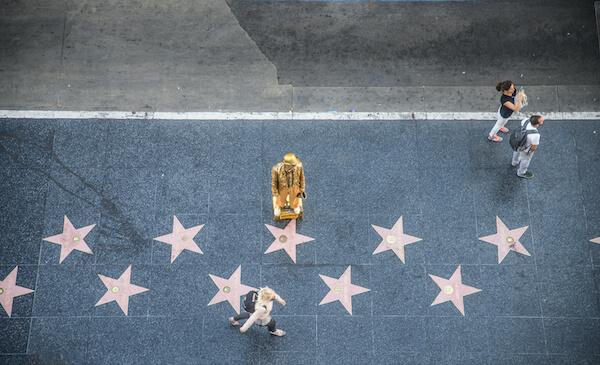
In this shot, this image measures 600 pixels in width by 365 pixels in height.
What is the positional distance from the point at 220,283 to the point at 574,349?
6.08 m

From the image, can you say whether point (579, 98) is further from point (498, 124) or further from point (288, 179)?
point (288, 179)

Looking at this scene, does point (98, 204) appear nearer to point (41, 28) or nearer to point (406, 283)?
point (41, 28)

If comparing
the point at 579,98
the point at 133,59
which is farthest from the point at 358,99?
the point at 133,59

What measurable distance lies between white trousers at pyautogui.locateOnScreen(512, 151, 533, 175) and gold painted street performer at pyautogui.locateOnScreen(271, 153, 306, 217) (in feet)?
13.3

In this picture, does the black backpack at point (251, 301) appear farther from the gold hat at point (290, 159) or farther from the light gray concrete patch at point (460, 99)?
the light gray concrete patch at point (460, 99)

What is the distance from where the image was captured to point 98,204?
9.32 meters

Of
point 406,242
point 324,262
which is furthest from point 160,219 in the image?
point 406,242

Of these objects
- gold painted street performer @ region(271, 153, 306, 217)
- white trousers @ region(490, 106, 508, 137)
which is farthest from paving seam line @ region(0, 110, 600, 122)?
gold painted street performer @ region(271, 153, 306, 217)

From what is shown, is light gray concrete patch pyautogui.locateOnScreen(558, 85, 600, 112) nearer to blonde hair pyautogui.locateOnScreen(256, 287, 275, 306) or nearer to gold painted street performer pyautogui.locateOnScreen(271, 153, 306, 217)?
gold painted street performer pyautogui.locateOnScreen(271, 153, 306, 217)

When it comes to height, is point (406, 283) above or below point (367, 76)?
below

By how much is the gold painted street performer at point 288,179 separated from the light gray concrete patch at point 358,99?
Answer: 243cm

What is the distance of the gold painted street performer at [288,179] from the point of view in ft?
24.9

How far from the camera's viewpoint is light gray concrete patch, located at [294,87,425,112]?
33.0 ft

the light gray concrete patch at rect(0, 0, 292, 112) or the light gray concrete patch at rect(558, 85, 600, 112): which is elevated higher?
the light gray concrete patch at rect(0, 0, 292, 112)
